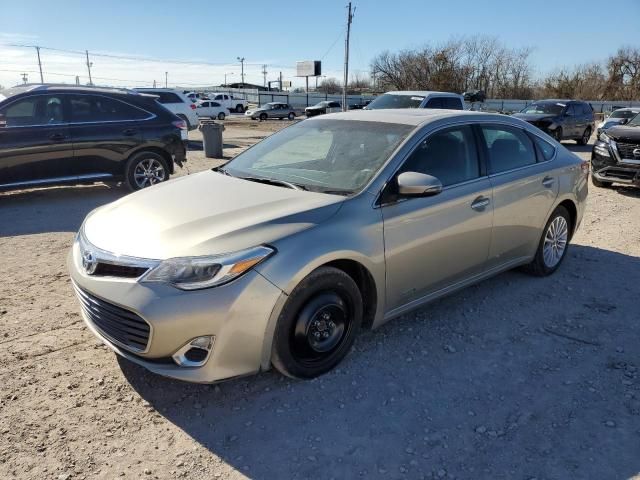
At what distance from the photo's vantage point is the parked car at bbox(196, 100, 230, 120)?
3924 centimetres

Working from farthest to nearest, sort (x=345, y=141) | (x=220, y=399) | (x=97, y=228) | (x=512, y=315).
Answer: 1. (x=512, y=315)
2. (x=345, y=141)
3. (x=97, y=228)
4. (x=220, y=399)

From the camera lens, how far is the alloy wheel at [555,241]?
5.08 metres

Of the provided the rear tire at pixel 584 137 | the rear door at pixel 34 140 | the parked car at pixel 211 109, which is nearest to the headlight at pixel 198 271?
the rear door at pixel 34 140

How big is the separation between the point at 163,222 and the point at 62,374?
3.97 feet

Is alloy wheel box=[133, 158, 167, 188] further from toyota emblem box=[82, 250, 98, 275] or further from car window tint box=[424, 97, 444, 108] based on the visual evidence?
car window tint box=[424, 97, 444, 108]

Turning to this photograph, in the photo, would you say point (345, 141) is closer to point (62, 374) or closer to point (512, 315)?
point (512, 315)

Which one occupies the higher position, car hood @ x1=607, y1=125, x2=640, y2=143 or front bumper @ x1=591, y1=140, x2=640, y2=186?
car hood @ x1=607, y1=125, x2=640, y2=143

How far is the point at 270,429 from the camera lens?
9.32 feet

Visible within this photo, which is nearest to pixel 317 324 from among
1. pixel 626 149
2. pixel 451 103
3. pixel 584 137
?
pixel 626 149

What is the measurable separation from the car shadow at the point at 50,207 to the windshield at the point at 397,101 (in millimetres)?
6589

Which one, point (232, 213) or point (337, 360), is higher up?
point (232, 213)

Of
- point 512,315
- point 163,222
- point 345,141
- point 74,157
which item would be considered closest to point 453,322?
point 512,315

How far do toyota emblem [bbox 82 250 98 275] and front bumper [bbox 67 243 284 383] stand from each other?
0.37 ft

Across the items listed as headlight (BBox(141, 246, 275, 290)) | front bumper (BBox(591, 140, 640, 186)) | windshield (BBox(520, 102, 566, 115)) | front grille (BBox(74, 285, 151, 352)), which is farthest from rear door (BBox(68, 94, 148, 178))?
windshield (BBox(520, 102, 566, 115))
